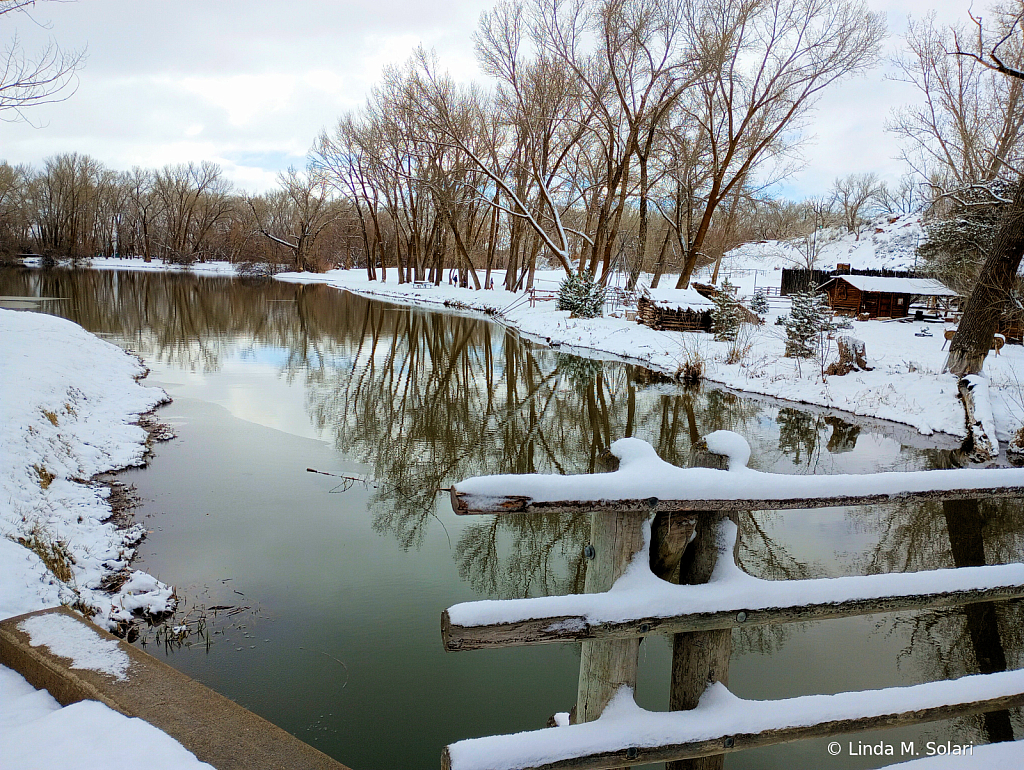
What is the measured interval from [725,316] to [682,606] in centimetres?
2230

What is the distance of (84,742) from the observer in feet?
9.39

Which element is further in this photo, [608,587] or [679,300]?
[679,300]

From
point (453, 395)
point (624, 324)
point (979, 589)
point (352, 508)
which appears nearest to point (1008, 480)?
point (979, 589)

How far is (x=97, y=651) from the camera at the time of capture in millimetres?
3605

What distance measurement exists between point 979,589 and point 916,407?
1305 cm

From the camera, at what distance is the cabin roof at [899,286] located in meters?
33.9

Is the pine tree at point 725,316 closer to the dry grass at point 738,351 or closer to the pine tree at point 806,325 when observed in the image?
the dry grass at point 738,351

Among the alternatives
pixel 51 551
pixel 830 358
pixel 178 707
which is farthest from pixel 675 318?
pixel 178 707

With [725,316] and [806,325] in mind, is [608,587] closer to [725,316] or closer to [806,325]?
[806,325]

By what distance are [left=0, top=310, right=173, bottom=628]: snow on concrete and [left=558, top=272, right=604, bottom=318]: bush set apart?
59.8 feet

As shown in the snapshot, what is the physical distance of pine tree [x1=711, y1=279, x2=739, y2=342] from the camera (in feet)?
75.4

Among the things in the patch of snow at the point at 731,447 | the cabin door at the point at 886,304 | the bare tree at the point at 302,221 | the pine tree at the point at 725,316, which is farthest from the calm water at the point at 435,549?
the bare tree at the point at 302,221

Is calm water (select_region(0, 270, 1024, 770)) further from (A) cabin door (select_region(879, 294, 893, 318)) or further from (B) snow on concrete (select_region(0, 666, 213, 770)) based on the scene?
(A) cabin door (select_region(879, 294, 893, 318))

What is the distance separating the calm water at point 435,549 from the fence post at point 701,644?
2224mm
